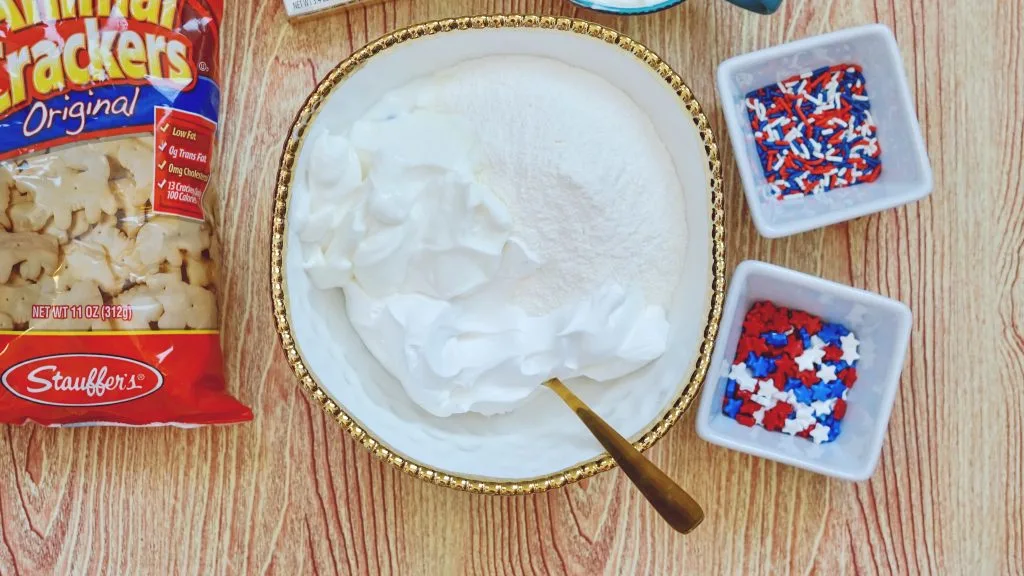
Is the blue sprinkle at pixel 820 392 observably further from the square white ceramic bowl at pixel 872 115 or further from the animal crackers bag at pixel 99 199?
the animal crackers bag at pixel 99 199

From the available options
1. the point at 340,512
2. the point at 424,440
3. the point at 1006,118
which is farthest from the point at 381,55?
the point at 1006,118

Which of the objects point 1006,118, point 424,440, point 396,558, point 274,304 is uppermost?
point 1006,118

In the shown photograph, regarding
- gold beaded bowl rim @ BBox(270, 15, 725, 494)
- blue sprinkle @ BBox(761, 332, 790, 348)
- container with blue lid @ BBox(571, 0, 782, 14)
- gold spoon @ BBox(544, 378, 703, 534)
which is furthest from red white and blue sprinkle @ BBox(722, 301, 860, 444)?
container with blue lid @ BBox(571, 0, 782, 14)

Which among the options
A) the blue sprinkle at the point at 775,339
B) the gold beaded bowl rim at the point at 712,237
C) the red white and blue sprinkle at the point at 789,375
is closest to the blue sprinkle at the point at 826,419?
the red white and blue sprinkle at the point at 789,375

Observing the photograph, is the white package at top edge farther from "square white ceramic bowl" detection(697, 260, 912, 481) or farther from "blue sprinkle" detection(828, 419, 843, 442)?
"blue sprinkle" detection(828, 419, 843, 442)

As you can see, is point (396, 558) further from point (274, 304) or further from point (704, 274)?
point (704, 274)

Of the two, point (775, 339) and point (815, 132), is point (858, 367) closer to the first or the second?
point (775, 339)
